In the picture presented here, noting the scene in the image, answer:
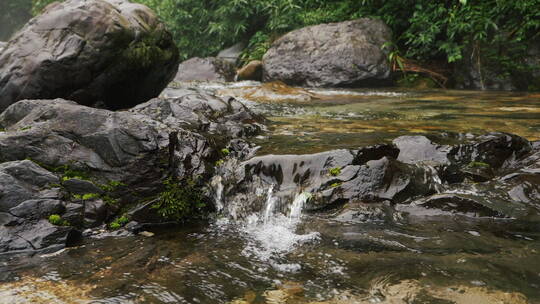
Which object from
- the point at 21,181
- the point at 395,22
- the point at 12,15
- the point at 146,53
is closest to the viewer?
the point at 21,181

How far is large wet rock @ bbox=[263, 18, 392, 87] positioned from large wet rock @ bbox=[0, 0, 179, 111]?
5971 millimetres

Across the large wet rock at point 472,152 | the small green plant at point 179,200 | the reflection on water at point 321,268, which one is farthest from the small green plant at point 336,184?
the small green plant at point 179,200

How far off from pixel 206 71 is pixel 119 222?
1096 cm

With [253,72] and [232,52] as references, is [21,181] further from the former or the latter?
[232,52]

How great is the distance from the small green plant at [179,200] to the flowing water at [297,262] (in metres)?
0.15

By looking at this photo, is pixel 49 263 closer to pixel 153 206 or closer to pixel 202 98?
pixel 153 206

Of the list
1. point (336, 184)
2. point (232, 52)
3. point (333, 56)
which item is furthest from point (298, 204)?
point (232, 52)

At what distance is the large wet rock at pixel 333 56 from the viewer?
1088 cm

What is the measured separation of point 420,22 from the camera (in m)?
11.0

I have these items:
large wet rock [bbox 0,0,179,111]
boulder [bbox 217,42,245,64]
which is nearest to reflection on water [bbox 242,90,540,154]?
large wet rock [bbox 0,0,179,111]

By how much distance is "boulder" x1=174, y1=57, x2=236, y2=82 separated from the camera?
13.8 meters

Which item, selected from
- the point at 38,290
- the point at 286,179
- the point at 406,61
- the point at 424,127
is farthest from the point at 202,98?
the point at 406,61

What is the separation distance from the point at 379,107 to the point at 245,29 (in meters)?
9.93

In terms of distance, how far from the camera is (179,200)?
3807 millimetres
